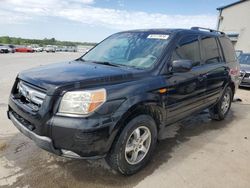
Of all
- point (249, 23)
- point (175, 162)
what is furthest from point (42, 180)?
point (249, 23)

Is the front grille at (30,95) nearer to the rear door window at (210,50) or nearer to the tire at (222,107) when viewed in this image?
the rear door window at (210,50)

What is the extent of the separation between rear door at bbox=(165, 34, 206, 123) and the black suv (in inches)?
0.6

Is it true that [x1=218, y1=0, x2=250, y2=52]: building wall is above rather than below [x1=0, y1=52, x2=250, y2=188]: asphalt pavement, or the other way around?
above

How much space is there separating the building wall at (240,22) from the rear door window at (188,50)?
21600mm

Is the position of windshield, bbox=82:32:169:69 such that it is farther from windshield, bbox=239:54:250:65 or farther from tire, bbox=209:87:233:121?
windshield, bbox=239:54:250:65

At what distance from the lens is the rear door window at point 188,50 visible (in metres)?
3.68

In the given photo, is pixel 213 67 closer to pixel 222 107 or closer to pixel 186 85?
pixel 186 85

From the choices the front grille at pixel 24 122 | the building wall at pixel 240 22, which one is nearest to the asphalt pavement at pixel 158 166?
the front grille at pixel 24 122

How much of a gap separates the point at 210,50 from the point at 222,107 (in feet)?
5.07

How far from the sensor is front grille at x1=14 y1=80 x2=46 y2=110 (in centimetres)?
271

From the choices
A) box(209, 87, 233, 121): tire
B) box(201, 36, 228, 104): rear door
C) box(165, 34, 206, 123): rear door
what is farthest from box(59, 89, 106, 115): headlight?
box(209, 87, 233, 121): tire

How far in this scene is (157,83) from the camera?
10.6 ft

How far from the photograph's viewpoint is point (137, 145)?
317cm

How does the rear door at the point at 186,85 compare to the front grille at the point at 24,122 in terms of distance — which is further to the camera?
the rear door at the point at 186,85
